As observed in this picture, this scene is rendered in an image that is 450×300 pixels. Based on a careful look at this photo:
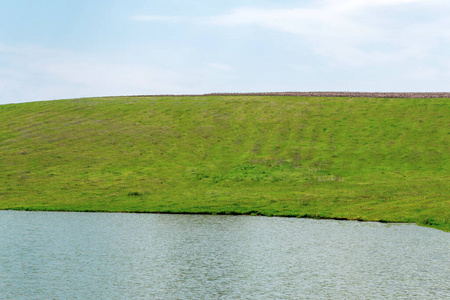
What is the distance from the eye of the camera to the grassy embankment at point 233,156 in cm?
5594

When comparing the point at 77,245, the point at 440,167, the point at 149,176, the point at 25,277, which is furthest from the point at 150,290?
Answer: the point at 440,167

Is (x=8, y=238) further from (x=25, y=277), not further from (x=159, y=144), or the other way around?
(x=159, y=144)

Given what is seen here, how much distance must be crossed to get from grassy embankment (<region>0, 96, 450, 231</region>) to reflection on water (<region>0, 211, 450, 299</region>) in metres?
7.51

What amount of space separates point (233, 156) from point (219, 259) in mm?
48061

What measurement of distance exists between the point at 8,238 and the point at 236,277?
19828 mm

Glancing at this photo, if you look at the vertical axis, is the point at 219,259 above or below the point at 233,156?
below

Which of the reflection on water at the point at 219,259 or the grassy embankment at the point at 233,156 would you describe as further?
the grassy embankment at the point at 233,156

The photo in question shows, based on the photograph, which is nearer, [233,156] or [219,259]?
[219,259]

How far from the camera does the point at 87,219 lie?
48531mm

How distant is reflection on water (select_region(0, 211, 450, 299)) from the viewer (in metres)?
24.2

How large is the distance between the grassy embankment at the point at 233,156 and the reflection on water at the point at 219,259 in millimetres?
7506

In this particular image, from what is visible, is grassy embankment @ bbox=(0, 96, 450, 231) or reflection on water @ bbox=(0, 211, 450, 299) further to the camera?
grassy embankment @ bbox=(0, 96, 450, 231)

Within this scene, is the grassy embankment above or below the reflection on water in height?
above

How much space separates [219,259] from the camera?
3105 cm
